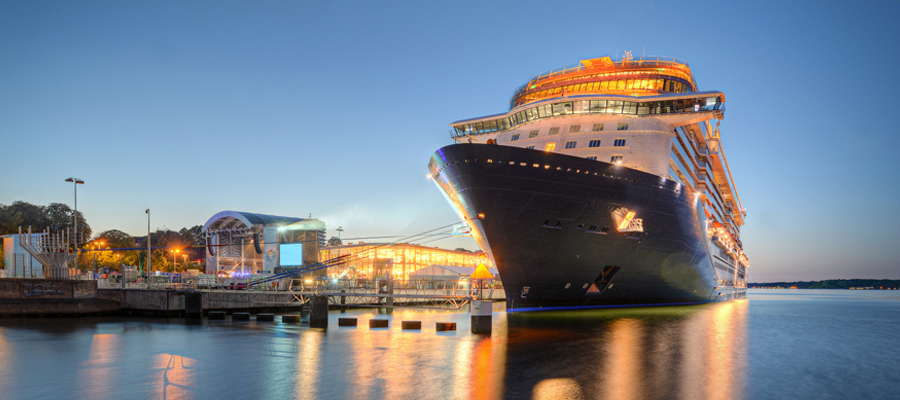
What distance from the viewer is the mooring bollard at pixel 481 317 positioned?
76.4ft

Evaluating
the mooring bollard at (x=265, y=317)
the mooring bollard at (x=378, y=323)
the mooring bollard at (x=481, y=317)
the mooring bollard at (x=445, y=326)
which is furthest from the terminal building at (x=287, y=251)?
the mooring bollard at (x=481, y=317)

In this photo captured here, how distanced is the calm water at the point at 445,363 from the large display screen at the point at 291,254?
23.8 meters

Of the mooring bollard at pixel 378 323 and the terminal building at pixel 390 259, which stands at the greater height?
the terminal building at pixel 390 259

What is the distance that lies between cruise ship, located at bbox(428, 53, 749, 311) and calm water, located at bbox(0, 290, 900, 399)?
3.27m

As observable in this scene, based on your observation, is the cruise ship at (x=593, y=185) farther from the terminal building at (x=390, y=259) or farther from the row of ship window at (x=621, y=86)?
the terminal building at (x=390, y=259)

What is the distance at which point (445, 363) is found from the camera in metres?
16.1

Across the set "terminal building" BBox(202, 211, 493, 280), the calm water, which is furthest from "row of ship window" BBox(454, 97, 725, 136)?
"terminal building" BBox(202, 211, 493, 280)

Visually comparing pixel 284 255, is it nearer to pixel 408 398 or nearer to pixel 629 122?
pixel 629 122

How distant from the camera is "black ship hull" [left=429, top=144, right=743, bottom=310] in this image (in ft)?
83.3

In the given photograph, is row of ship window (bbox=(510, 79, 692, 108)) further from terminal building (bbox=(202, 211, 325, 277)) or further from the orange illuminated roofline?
terminal building (bbox=(202, 211, 325, 277))

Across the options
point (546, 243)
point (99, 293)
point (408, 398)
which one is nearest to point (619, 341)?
point (546, 243)

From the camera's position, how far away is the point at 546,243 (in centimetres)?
2648

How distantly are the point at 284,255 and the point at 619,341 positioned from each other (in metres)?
38.1

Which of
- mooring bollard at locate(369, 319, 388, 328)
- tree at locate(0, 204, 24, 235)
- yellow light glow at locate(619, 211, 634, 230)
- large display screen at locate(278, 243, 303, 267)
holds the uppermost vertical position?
tree at locate(0, 204, 24, 235)
